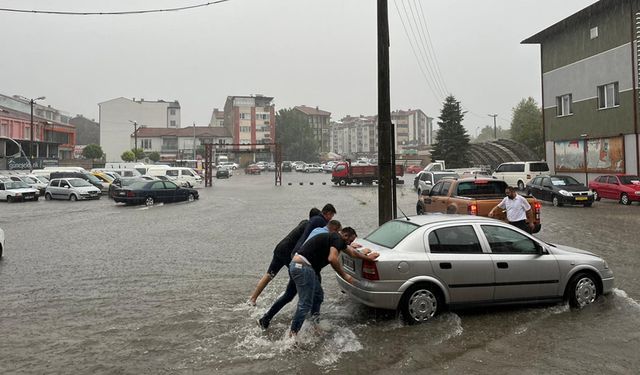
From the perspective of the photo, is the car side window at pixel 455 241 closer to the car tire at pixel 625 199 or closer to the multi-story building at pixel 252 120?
the car tire at pixel 625 199

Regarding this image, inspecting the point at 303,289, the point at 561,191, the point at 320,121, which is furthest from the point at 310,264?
the point at 320,121

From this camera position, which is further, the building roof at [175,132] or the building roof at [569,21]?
the building roof at [175,132]

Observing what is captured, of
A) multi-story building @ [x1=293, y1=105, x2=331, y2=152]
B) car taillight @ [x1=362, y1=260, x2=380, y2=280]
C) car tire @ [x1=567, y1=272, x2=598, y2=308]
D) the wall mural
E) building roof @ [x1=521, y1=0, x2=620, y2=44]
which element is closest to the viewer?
car taillight @ [x1=362, y1=260, x2=380, y2=280]

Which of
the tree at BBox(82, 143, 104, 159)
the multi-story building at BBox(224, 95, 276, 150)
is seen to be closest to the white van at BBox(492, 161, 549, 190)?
the tree at BBox(82, 143, 104, 159)

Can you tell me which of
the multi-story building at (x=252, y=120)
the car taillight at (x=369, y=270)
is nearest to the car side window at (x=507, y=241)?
the car taillight at (x=369, y=270)

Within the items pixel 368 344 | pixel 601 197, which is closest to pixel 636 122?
pixel 601 197

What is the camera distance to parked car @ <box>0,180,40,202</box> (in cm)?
3083

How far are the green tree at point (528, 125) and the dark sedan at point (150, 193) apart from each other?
42.4 m

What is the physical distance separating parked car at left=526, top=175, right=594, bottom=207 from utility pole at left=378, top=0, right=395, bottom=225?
49.8ft

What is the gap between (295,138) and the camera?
123m

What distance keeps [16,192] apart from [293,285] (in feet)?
97.9

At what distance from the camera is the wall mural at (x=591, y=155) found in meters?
28.1

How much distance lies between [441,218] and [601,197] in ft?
71.2

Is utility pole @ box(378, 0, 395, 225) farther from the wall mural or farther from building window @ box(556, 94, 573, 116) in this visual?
building window @ box(556, 94, 573, 116)
